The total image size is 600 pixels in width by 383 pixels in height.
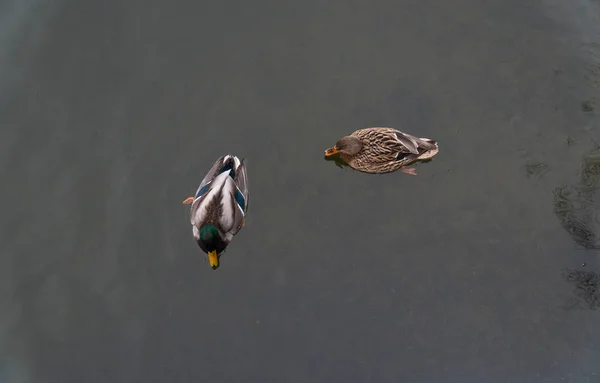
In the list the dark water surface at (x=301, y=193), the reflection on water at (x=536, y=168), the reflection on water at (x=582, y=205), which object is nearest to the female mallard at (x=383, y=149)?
the dark water surface at (x=301, y=193)

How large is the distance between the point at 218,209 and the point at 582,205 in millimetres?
4835

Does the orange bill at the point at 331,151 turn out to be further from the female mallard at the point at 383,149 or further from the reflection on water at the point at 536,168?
the reflection on water at the point at 536,168

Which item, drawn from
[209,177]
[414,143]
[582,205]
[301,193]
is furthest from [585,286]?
[209,177]

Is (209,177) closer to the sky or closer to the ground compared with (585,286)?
closer to the sky

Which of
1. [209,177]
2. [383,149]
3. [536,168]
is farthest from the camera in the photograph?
[536,168]

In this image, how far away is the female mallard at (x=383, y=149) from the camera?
6391 mm

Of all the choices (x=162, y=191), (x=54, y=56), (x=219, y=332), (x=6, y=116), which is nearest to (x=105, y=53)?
(x=54, y=56)

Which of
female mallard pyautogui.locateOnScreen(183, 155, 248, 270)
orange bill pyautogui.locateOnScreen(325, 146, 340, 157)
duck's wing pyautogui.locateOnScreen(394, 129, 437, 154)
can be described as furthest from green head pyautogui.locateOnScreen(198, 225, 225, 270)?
duck's wing pyautogui.locateOnScreen(394, 129, 437, 154)

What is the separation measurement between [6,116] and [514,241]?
7424 millimetres

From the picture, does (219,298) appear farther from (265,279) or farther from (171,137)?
(171,137)

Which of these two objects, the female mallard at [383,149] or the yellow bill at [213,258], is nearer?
the yellow bill at [213,258]

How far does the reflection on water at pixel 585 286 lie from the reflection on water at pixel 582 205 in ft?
1.23

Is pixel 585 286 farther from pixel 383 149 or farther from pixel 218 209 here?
pixel 218 209

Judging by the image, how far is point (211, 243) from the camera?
609 centimetres
